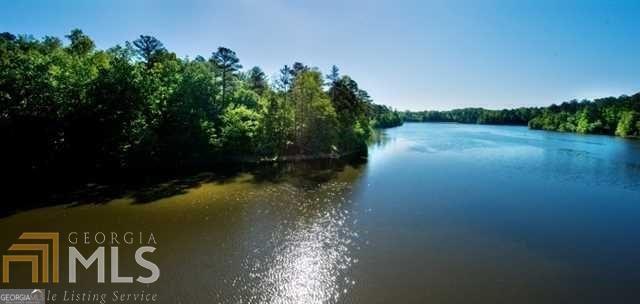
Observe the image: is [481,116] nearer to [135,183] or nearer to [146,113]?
[146,113]

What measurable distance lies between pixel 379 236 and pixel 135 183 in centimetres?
1808

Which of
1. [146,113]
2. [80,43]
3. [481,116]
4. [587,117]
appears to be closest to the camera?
[146,113]

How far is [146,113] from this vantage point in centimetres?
2695

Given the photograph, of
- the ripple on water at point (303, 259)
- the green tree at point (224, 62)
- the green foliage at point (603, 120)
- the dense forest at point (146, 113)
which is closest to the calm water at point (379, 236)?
the ripple on water at point (303, 259)

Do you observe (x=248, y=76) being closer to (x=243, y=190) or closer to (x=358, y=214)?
(x=243, y=190)

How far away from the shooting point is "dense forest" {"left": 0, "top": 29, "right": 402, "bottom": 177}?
21.3 m

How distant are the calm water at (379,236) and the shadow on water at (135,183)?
456 millimetres

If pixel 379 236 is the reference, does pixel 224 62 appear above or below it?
above

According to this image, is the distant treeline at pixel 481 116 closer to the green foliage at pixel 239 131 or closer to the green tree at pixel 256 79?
the green tree at pixel 256 79

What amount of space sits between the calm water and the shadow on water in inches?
17.9

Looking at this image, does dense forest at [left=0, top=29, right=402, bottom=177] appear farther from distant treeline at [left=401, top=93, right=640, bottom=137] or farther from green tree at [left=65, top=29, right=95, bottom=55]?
distant treeline at [left=401, top=93, right=640, bottom=137]

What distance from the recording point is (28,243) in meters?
11.9

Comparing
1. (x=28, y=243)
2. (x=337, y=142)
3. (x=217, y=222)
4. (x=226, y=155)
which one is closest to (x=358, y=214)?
(x=217, y=222)

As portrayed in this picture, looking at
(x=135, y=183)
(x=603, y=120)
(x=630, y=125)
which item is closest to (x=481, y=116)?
(x=603, y=120)
